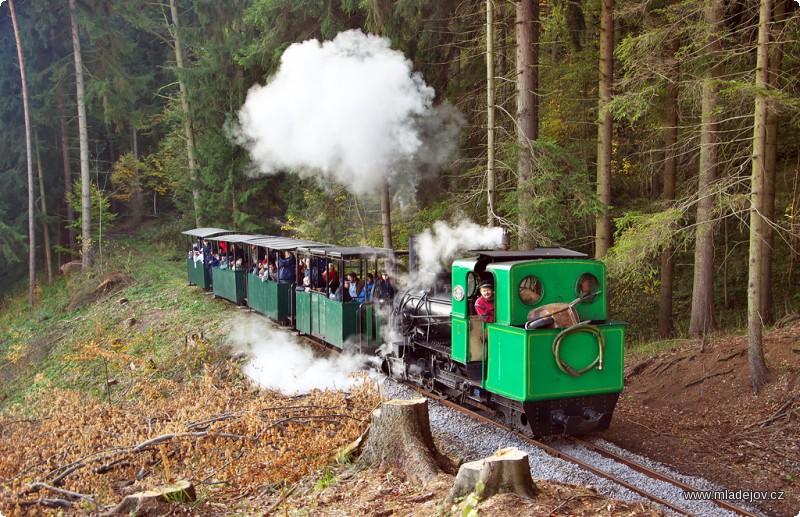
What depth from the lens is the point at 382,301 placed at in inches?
466

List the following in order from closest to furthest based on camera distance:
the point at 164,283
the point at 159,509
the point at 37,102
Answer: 1. the point at 159,509
2. the point at 164,283
3. the point at 37,102

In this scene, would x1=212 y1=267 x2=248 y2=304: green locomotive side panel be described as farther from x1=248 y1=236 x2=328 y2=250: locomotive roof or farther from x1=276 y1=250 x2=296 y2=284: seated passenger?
x1=276 y1=250 x2=296 y2=284: seated passenger

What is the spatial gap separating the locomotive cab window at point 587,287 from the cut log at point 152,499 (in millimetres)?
5152

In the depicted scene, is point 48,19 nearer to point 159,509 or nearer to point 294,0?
point 294,0

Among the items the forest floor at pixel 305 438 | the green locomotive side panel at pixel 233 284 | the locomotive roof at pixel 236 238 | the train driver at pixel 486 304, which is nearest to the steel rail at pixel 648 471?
the forest floor at pixel 305 438

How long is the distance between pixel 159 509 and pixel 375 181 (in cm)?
1286

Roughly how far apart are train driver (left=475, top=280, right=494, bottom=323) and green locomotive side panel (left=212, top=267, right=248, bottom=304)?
11494mm

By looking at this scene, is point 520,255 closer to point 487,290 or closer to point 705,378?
point 487,290

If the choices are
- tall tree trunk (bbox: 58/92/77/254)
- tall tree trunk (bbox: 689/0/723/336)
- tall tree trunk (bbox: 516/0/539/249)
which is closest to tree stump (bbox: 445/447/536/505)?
tall tree trunk (bbox: 689/0/723/336)

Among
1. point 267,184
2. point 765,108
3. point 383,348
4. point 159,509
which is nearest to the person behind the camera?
point 159,509

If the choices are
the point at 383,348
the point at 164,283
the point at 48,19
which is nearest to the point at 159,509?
the point at 383,348

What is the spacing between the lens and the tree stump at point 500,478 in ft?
15.9

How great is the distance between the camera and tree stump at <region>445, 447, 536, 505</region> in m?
4.84

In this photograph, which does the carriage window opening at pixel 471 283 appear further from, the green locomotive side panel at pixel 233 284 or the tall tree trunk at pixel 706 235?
the green locomotive side panel at pixel 233 284
